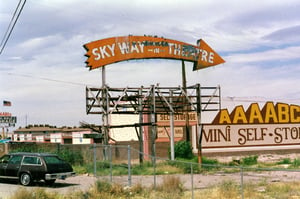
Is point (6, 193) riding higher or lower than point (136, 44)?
lower

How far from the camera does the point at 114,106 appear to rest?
25938 millimetres

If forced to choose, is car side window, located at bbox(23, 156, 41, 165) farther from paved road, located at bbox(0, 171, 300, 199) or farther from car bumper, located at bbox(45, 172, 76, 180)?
paved road, located at bbox(0, 171, 300, 199)

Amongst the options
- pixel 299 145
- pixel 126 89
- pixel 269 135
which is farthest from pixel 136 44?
pixel 299 145

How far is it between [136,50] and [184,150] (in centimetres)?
938

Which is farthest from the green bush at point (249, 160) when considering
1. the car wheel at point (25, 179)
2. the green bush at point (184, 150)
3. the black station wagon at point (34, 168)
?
the car wheel at point (25, 179)

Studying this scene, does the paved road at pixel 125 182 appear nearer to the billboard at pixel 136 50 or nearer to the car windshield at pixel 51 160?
the car windshield at pixel 51 160

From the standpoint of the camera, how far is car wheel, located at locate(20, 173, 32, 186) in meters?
18.9

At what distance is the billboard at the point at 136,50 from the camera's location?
2555cm

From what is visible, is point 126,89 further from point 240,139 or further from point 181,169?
point 240,139

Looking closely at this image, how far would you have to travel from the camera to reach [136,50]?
85.9 feet

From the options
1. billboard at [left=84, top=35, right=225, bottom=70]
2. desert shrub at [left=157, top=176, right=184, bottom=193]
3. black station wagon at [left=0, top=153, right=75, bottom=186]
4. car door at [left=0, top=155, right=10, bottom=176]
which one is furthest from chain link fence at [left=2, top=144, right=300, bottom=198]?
billboard at [left=84, top=35, right=225, bottom=70]

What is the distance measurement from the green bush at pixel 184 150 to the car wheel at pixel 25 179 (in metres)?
14.8

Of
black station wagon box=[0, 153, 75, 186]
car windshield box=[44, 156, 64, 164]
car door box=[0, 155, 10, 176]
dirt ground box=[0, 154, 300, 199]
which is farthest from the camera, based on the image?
car door box=[0, 155, 10, 176]

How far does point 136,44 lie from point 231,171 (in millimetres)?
9381
